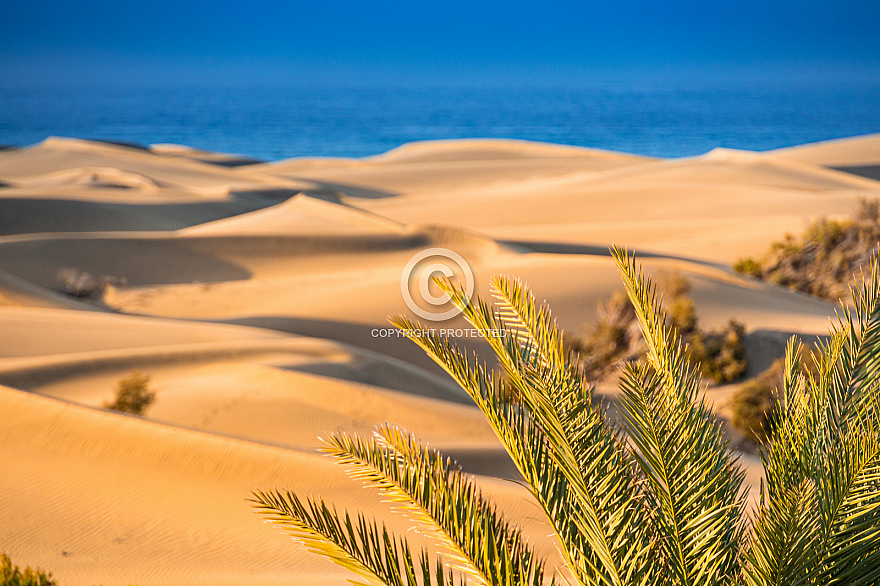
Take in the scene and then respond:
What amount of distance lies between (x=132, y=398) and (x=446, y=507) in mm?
6296

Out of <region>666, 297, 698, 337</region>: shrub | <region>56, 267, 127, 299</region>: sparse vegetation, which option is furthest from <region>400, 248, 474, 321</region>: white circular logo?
<region>56, 267, 127, 299</region>: sparse vegetation

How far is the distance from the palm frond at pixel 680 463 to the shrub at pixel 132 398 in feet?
21.2

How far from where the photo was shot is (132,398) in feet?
27.1

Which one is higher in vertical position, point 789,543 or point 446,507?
point 446,507

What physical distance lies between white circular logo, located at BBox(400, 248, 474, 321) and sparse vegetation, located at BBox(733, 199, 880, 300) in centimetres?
667

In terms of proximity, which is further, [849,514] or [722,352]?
[722,352]

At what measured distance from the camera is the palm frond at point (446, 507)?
9.42 feet

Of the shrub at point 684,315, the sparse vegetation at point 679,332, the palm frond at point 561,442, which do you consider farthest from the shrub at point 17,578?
the shrub at point 684,315

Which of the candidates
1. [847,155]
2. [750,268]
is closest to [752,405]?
[750,268]

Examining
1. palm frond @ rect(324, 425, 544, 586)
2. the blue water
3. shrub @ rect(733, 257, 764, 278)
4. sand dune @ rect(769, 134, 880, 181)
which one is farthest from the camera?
the blue water

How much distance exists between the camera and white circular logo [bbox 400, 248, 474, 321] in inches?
521

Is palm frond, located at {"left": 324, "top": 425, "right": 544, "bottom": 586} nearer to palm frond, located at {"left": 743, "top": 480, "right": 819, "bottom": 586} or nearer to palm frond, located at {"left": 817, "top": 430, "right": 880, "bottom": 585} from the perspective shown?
palm frond, located at {"left": 743, "top": 480, "right": 819, "bottom": 586}

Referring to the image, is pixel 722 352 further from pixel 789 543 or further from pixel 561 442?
pixel 561 442

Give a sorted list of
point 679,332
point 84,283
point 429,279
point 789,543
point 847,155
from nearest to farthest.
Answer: point 789,543 → point 679,332 → point 429,279 → point 84,283 → point 847,155
